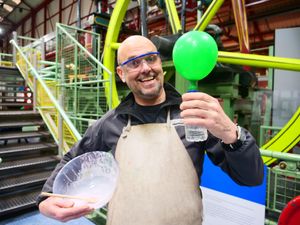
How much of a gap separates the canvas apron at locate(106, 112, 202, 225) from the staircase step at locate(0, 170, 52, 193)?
243 cm

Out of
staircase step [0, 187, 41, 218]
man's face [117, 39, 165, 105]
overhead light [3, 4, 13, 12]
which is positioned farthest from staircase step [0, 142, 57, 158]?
overhead light [3, 4, 13, 12]

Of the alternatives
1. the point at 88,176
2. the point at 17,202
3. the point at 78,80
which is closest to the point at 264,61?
the point at 88,176

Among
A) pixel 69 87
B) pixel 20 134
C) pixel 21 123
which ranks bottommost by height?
pixel 20 134

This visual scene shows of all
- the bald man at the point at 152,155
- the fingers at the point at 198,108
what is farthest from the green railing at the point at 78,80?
the fingers at the point at 198,108

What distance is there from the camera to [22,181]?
3031 millimetres

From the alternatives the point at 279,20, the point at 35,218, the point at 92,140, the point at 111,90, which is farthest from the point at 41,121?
the point at 279,20

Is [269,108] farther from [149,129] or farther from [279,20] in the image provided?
[279,20]

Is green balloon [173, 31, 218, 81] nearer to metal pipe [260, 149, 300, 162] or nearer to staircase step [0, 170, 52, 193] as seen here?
metal pipe [260, 149, 300, 162]

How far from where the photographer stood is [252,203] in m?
1.29

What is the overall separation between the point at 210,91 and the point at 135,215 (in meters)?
2.50

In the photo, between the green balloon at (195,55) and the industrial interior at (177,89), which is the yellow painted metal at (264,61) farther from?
the green balloon at (195,55)

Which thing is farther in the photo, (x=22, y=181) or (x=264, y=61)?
(x=22, y=181)

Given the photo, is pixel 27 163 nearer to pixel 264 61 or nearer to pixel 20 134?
→ pixel 20 134

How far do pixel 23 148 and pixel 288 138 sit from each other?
3542 mm
